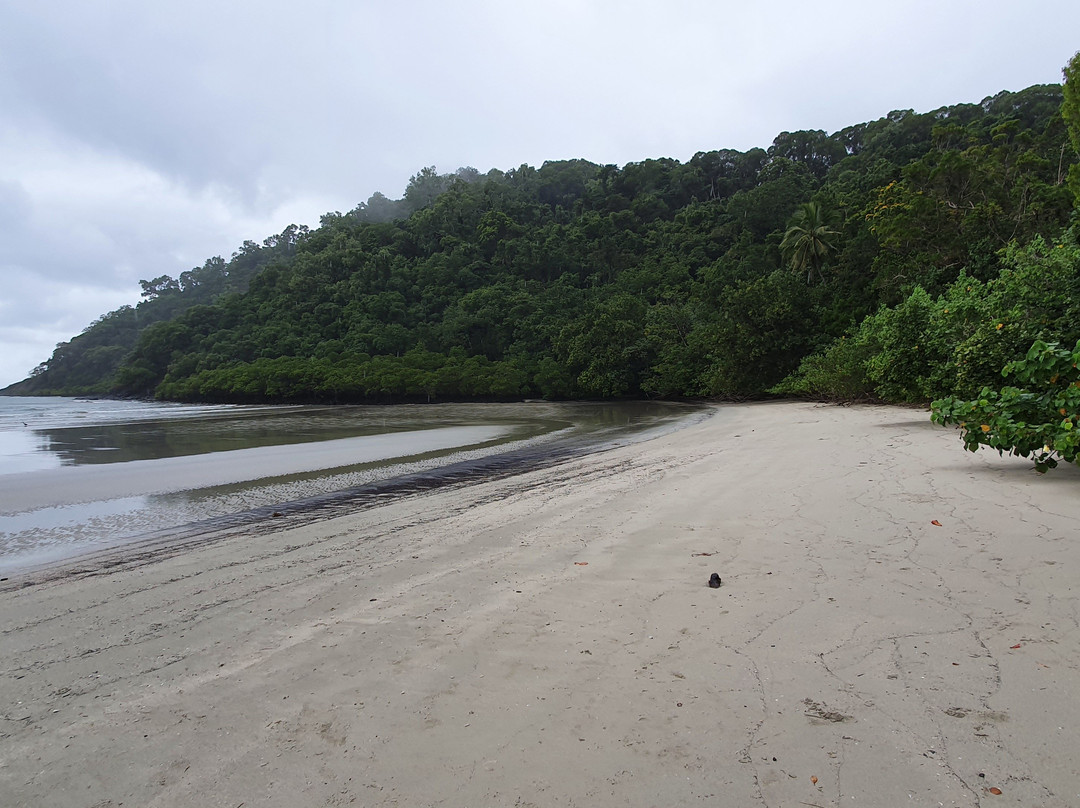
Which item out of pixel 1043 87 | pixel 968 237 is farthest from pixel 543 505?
pixel 1043 87

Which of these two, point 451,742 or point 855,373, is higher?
point 855,373

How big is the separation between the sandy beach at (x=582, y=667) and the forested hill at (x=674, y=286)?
22.1ft

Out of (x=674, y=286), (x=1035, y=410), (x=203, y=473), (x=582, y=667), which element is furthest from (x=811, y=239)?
(x=582, y=667)

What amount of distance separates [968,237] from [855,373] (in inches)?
421

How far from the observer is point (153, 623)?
3.59m

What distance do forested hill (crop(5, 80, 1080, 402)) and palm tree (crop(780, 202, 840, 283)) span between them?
0.19 m

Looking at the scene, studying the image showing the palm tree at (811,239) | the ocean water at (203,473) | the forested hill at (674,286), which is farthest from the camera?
the palm tree at (811,239)

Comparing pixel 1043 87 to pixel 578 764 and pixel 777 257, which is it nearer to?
pixel 777 257

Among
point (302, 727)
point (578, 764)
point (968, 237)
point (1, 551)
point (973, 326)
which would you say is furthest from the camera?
point (968, 237)

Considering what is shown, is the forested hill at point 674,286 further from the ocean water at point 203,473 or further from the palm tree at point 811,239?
the ocean water at point 203,473

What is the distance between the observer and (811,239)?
39.2 meters

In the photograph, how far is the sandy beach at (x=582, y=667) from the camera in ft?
6.41

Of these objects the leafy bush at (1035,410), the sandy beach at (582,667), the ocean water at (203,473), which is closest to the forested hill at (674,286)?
the leafy bush at (1035,410)

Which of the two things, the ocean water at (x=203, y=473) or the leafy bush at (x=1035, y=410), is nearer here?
the leafy bush at (x=1035, y=410)
